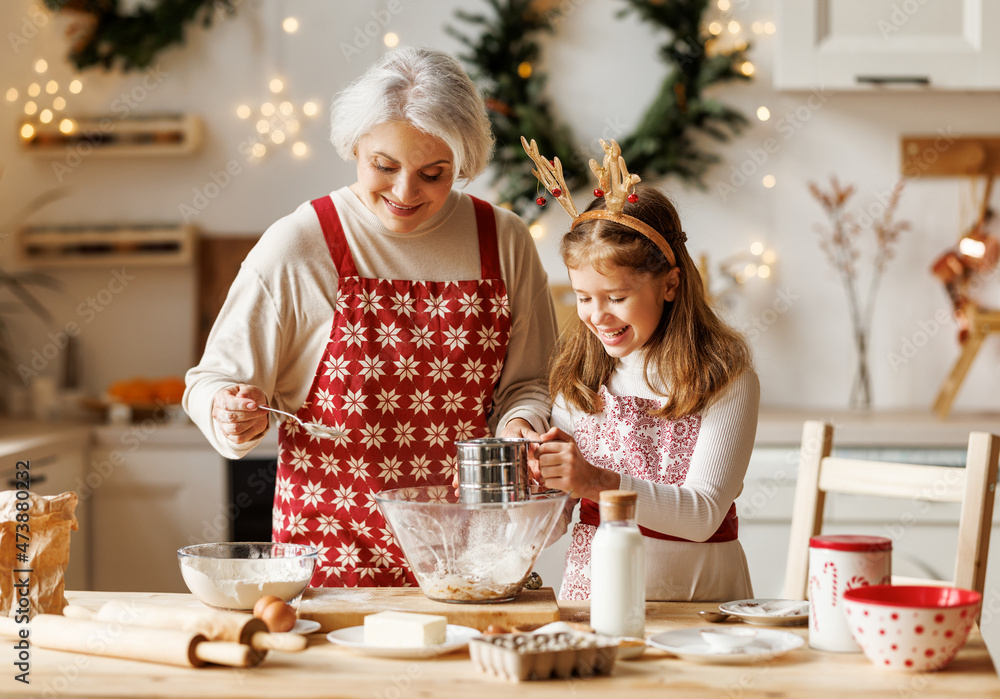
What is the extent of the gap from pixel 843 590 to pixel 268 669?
22.2 inches

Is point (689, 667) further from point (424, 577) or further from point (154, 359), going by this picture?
point (154, 359)

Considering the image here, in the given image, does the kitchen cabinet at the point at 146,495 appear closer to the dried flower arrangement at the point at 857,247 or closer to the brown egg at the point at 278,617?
the brown egg at the point at 278,617

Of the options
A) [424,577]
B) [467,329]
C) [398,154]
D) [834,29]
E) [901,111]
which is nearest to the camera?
[424,577]

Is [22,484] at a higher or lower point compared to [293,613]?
higher

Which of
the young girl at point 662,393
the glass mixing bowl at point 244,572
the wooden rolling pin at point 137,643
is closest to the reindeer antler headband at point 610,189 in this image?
the young girl at point 662,393

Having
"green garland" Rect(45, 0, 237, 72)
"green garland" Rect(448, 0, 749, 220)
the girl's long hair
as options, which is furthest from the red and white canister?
"green garland" Rect(45, 0, 237, 72)

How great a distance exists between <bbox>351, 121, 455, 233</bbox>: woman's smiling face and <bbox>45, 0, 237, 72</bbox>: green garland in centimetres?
186

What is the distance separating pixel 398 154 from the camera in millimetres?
1344

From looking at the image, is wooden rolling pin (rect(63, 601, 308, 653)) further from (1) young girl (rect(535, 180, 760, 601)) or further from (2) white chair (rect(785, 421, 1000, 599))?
(2) white chair (rect(785, 421, 1000, 599))

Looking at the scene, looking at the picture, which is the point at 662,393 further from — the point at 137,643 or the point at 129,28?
the point at 129,28

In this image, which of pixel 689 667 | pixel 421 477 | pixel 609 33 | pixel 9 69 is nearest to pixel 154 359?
pixel 9 69

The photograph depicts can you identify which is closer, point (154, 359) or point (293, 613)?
point (293, 613)

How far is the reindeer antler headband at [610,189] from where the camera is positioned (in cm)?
130

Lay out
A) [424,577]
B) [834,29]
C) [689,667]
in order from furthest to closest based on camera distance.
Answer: [834,29] → [424,577] → [689,667]
